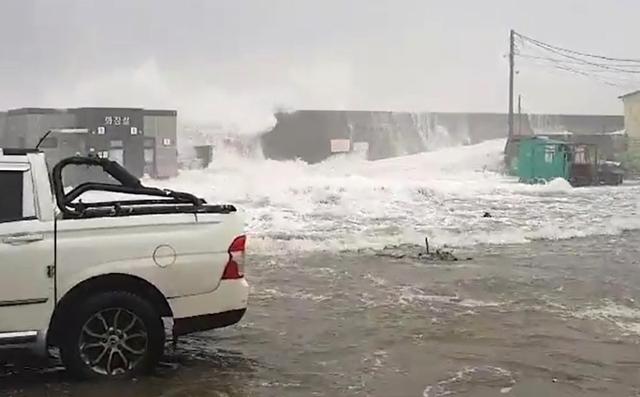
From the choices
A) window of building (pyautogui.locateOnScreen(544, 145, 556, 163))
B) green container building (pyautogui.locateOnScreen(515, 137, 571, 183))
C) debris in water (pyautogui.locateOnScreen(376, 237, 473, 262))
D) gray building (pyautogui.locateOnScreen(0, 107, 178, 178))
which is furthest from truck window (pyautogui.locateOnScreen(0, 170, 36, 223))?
window of building (pyautogui.locateOnScreen(544, 145, 556, 163))

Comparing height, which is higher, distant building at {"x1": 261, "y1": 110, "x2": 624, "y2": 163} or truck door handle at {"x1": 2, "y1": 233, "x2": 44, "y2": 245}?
distant building at {"x1": 261, "y1": 110, "x2": 624, "y2": 163}

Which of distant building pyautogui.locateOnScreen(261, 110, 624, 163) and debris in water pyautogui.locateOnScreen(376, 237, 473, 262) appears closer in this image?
debris in water pyautogui.locateOnScreen(376, 237, 473, 262)

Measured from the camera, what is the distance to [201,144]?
40.8 m

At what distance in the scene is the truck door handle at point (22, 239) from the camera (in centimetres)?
487

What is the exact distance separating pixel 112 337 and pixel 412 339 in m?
2.45

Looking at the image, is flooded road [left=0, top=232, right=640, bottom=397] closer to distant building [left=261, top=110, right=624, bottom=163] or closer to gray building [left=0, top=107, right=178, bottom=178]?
gray building [left=0, top=107, right=178, bottom=178]

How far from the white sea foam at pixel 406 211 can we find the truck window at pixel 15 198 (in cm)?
691

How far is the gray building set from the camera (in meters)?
29.3

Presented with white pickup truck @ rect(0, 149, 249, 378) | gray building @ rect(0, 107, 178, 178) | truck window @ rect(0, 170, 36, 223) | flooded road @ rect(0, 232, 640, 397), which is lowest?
flooded road @ rect(0, 232, 640, 397)

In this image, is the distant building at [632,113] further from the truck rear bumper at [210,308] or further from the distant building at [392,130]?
the truck rear bumper at [210,308]

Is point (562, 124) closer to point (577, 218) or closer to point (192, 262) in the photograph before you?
point (577, 218)

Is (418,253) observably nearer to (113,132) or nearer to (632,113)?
(113,132)

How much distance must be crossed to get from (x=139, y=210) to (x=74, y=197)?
0.70m

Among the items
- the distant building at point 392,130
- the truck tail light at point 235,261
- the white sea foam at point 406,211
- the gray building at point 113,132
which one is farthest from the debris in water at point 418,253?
the distant building at point 392,130
